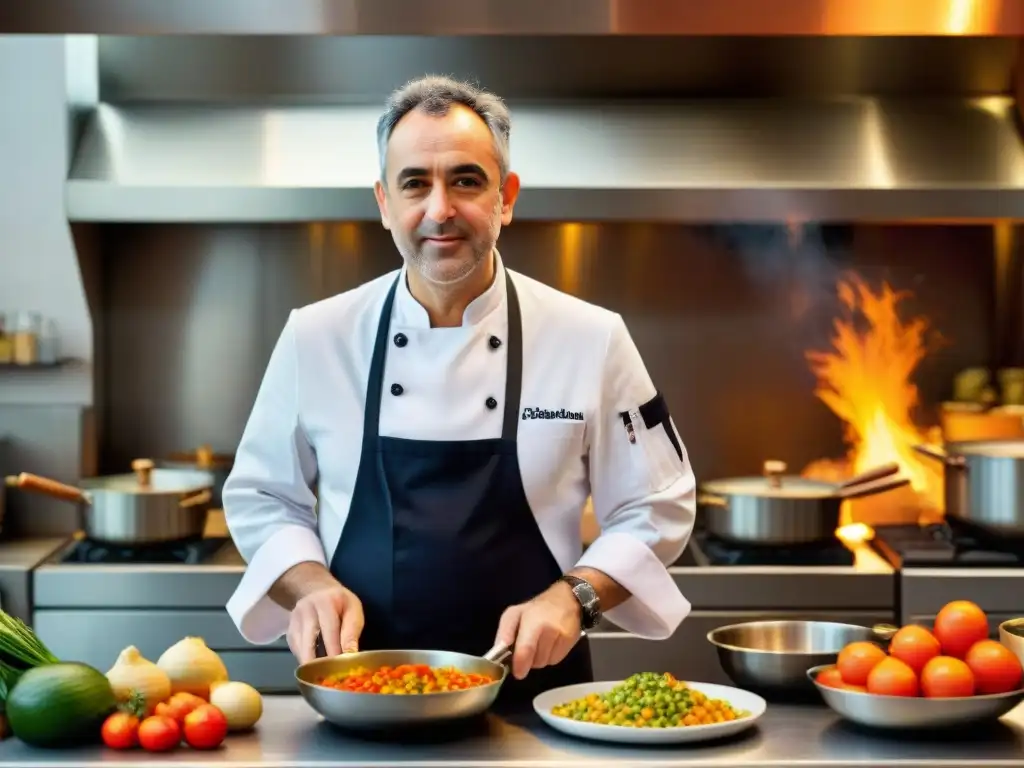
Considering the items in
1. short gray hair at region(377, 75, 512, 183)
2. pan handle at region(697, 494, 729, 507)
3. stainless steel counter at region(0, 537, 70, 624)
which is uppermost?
short gray hair at region(377, 75, 512, 183)

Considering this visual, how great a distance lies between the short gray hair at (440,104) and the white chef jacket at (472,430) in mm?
280

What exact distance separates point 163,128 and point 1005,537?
2415mm

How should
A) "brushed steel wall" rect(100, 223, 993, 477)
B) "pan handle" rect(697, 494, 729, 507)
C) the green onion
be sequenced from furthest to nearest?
1. "brushed steel wall" rect(100, 223, 993, 477)
2. "pan handle" rect(697, 494, 729, 507)
3. the green onion

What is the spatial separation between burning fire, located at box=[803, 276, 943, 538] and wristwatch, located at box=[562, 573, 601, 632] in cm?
206

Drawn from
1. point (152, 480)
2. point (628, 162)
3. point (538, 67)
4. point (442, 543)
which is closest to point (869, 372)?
point (628, 162)

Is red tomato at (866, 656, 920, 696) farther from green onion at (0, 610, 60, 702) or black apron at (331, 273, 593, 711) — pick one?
green onion at (0, 610, 60, 702)

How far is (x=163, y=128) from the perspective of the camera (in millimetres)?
3900

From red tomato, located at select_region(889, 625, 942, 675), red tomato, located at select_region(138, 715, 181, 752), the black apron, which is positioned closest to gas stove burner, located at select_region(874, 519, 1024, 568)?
the black apron

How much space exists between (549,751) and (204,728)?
0.44 meters

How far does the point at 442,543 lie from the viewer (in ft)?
7.68

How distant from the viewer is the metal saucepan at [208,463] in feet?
12.9

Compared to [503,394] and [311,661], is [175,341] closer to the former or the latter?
[503,394]

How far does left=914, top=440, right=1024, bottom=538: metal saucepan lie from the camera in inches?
136

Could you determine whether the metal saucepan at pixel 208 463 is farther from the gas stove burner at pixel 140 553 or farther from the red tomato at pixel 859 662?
the red tomato at pixel 859 662
